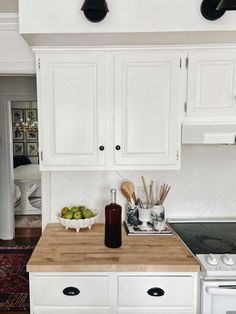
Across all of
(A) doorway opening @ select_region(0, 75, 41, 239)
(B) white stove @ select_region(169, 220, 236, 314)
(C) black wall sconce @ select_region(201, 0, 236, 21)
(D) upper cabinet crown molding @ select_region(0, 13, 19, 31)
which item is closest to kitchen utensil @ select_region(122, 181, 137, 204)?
(B) white stove @ select_region(169, 220, 236, 314)

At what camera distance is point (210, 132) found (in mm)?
1881

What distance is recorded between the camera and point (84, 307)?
1673 mm

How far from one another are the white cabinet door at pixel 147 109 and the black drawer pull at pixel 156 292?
2.41 ft

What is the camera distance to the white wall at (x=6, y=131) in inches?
164

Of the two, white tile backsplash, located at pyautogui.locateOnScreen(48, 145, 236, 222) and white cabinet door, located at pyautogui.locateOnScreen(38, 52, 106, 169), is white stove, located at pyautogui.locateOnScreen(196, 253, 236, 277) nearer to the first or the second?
white tile backsplash, located at pyautogui.locateOnScreen(48, 145, 236, 222)

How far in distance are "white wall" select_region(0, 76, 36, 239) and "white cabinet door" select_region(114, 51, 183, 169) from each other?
2614mm

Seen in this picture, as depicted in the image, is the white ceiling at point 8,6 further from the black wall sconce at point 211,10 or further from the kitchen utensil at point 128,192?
the kitchen utensil at point 128,192

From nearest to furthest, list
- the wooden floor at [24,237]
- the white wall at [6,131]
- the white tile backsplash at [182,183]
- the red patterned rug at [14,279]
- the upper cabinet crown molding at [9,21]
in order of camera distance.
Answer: the upper cabinet crown molding at [9,21], the white tile backsplash at [182,183], the red patterned rug at [14,279], the white wall at [6,131], the wooden floor at [24,237]

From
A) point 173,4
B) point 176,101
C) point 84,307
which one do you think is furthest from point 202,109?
point 84,307

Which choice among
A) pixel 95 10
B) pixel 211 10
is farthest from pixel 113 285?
pixel 211 10

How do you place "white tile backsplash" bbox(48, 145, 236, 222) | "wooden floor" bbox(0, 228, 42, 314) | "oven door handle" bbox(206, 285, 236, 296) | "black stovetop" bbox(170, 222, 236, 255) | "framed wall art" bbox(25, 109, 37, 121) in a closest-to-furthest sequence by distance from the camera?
"oven door handle" bbox(206, 285, 236, 296)
"black stovetop" bbox(170, 222, 236, 255)
"white tile backsplash" bbox(48, 145, 236, 222)
"wooden floor" bbox(0, 228, 42, 314)
"framed wall art" bbox(25, 109, 37, 121)

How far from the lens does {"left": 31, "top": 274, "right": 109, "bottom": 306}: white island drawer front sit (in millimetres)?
1653

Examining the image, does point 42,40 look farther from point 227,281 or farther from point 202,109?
point 227,281

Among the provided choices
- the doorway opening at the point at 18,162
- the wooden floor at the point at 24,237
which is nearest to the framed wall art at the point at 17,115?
the doorway opening at the point at 18,162
